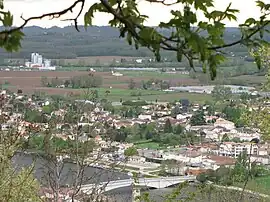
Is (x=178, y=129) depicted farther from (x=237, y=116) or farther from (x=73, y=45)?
(x=73, y=45)

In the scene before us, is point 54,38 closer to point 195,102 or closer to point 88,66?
point 88,66

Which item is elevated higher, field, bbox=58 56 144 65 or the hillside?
the hillside

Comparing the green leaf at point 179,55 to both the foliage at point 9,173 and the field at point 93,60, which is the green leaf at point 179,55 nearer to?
the foliage at point 9,173

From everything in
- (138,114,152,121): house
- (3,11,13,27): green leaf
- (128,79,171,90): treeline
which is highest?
(3,11,13,27): green leaf

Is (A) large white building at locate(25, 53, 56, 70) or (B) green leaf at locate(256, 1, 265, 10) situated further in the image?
(A) large white building at locate(25, 53, 56, 70)

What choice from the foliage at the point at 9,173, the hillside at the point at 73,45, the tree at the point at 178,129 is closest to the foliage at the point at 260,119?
the foliage at the point at 9,173

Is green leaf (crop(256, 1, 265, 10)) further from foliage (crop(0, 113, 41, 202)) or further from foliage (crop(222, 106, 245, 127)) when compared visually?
foliage (crop(222, 106, 245, 127))

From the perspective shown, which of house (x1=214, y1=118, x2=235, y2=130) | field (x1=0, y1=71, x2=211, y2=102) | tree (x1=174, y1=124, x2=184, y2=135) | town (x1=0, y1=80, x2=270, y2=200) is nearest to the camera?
town (x1=0, y1=80, x2=270, y2=200)

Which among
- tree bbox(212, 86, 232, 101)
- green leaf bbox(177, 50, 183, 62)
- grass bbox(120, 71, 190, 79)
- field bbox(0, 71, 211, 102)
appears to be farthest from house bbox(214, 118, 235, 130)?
green leaf bbox(177, 50, 183, 62)

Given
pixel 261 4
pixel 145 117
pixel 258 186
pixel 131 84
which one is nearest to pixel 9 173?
pixel 261 4
